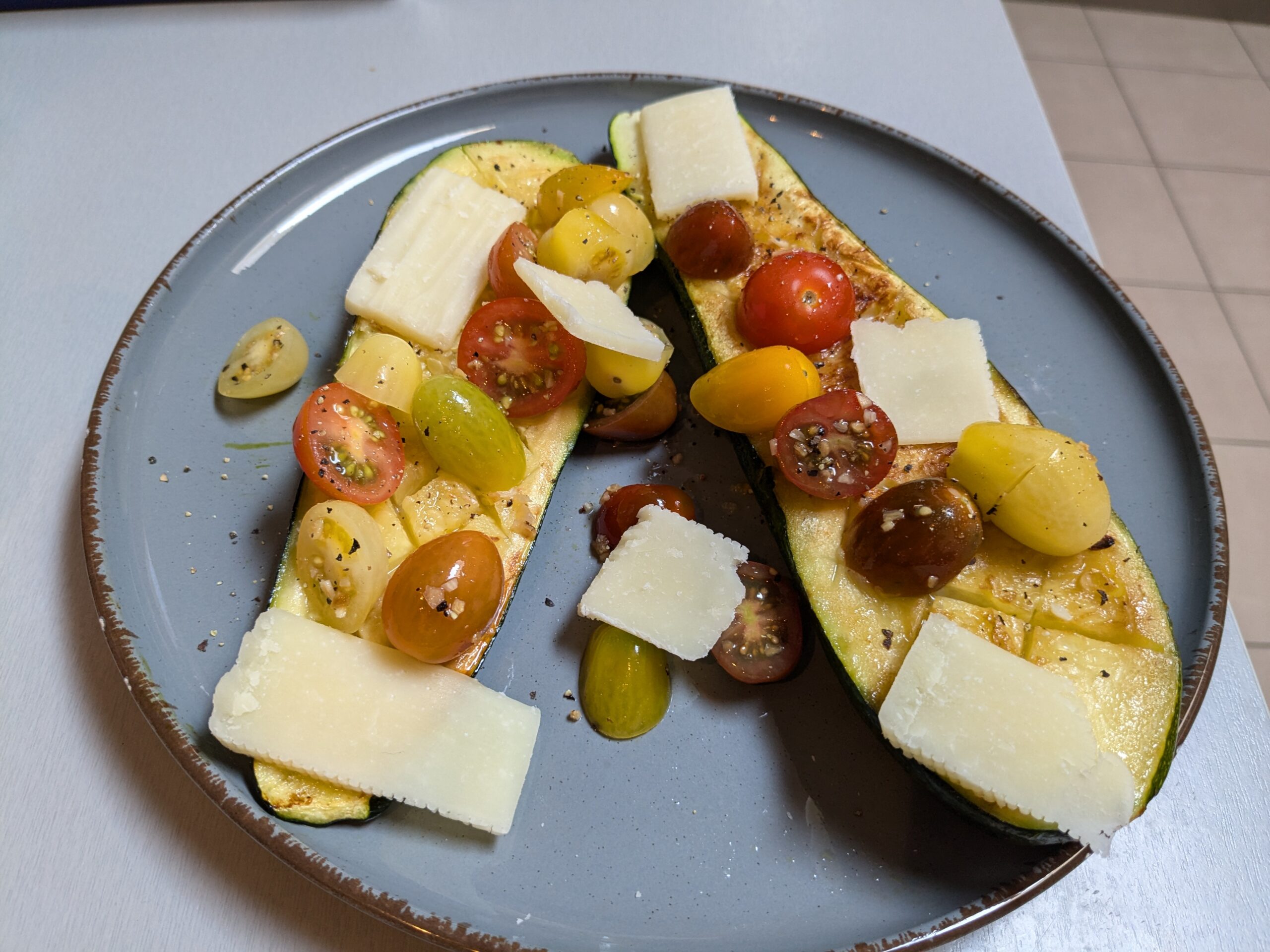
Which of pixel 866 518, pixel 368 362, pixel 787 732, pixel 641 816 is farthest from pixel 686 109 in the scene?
pixel 641 816

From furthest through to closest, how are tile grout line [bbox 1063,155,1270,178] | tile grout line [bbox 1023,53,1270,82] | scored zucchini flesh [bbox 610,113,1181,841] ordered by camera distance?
tile grout line [bbox 1023,53,1270,82]
tile grout line [bbox 1063,155,1270,178]
scored zucchini flesh [bbox 610,113,1181,841]

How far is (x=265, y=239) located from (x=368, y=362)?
669 millimetres

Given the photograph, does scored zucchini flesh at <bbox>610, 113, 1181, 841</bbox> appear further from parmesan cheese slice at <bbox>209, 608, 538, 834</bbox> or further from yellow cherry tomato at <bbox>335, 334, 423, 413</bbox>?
yellow cherry tomato at <bbox>335, 334, 423, 413</bbox>

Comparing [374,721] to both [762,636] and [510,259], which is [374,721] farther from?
[510,259]

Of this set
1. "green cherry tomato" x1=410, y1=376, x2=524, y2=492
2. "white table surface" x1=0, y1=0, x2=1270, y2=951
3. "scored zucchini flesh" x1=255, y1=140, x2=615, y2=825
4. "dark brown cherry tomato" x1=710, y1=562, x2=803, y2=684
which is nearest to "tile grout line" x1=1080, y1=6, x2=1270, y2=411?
"white table surface" x1=0, y1=0, x2=1270, y2=951

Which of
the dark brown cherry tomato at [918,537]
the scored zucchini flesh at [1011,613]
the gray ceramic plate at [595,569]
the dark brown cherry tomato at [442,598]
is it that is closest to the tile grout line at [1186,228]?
the gray ceramic plate at [595,569]

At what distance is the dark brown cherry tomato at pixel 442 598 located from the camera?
1.38 m

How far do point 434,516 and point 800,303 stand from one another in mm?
926

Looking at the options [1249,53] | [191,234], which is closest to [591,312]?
[191,234]

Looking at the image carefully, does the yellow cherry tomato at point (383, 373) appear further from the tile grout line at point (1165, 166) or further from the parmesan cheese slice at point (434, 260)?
the tile grout line at point (1165, 166)

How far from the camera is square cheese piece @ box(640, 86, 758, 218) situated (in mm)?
1973

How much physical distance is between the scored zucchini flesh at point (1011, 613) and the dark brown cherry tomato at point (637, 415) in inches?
7.5

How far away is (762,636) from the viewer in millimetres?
1575

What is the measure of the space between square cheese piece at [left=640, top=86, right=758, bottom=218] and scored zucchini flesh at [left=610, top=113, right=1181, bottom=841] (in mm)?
534
